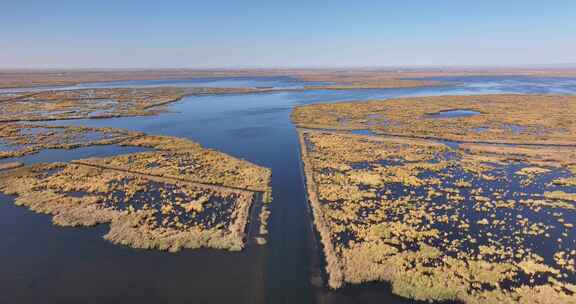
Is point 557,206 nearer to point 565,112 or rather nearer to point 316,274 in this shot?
point 316,274

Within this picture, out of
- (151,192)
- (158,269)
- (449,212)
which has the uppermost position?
(151,192)

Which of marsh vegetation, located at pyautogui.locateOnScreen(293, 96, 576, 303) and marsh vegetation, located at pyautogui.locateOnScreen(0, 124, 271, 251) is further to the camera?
marsh vegetation, located at pyautogui.locateOnScreen(0, 124, 271, 251)

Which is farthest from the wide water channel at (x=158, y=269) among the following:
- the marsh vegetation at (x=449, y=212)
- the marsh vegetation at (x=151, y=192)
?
the marsh vegetation at (x=449, y=212)

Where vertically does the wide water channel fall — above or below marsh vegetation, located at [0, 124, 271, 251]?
below

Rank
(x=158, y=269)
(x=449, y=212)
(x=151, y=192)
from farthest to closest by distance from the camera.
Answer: (x=151, y=192)
(x=449, y=212)
(x=158, y=269)

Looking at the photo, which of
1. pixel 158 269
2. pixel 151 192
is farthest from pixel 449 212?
pixel 151 192

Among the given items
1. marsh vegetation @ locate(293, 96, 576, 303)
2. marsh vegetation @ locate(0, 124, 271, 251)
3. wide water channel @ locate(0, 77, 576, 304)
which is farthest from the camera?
marsh vegetation @ locate(0, 124, 271, 251)

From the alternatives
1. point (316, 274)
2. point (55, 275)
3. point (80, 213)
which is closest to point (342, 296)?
point (316, 274)

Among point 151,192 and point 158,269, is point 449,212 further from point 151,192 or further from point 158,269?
point 151,192

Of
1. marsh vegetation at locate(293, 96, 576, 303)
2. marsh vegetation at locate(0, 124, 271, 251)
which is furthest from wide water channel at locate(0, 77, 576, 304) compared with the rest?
marsh vegetation at locate(293, 96, 576, 303)

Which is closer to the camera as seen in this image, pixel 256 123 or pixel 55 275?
pixel 55 275

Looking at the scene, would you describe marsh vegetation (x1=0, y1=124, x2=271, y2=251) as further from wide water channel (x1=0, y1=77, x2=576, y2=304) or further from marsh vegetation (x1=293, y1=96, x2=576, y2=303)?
marsh vegetation (x1=293, y1=96, x2=576, y2=303)
